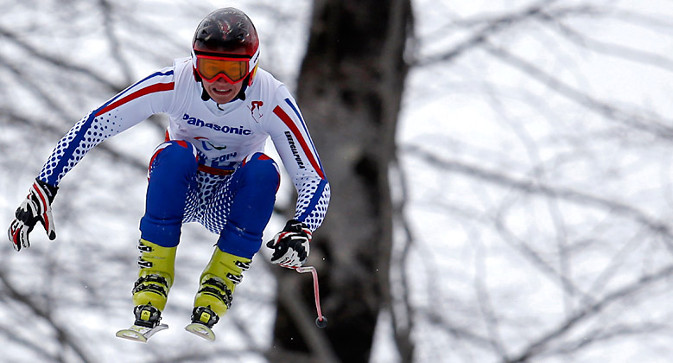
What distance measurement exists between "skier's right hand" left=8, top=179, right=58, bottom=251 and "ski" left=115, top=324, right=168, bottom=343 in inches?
23.2

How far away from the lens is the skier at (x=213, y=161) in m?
4.96

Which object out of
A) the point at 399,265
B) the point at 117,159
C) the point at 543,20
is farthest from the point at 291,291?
the point at 543,20

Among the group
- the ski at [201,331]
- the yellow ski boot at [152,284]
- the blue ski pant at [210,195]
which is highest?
the blue ski pant at [210,195]

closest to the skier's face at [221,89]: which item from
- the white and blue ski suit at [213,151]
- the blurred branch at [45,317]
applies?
the white and blue ski suit at [213,151]

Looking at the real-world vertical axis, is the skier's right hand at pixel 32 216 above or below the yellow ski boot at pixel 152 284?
above

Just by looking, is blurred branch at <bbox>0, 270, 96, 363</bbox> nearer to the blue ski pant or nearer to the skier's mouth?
the blue ski pant

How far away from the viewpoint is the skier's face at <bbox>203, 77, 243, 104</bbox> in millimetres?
4938

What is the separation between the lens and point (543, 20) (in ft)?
32.6

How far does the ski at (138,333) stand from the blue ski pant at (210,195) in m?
0.45

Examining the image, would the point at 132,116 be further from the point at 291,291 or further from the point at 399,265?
the point at 399,265

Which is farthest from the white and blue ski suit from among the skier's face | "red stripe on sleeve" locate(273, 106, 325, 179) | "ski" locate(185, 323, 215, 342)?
"ski" locate(185, 323, 215, 342)

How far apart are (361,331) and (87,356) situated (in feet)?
8.18

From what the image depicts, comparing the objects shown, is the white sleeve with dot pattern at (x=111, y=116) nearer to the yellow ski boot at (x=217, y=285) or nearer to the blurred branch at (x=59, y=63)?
the yellow ski boot at (x=217, y=285)

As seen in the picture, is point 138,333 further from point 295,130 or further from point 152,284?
point 295,130
